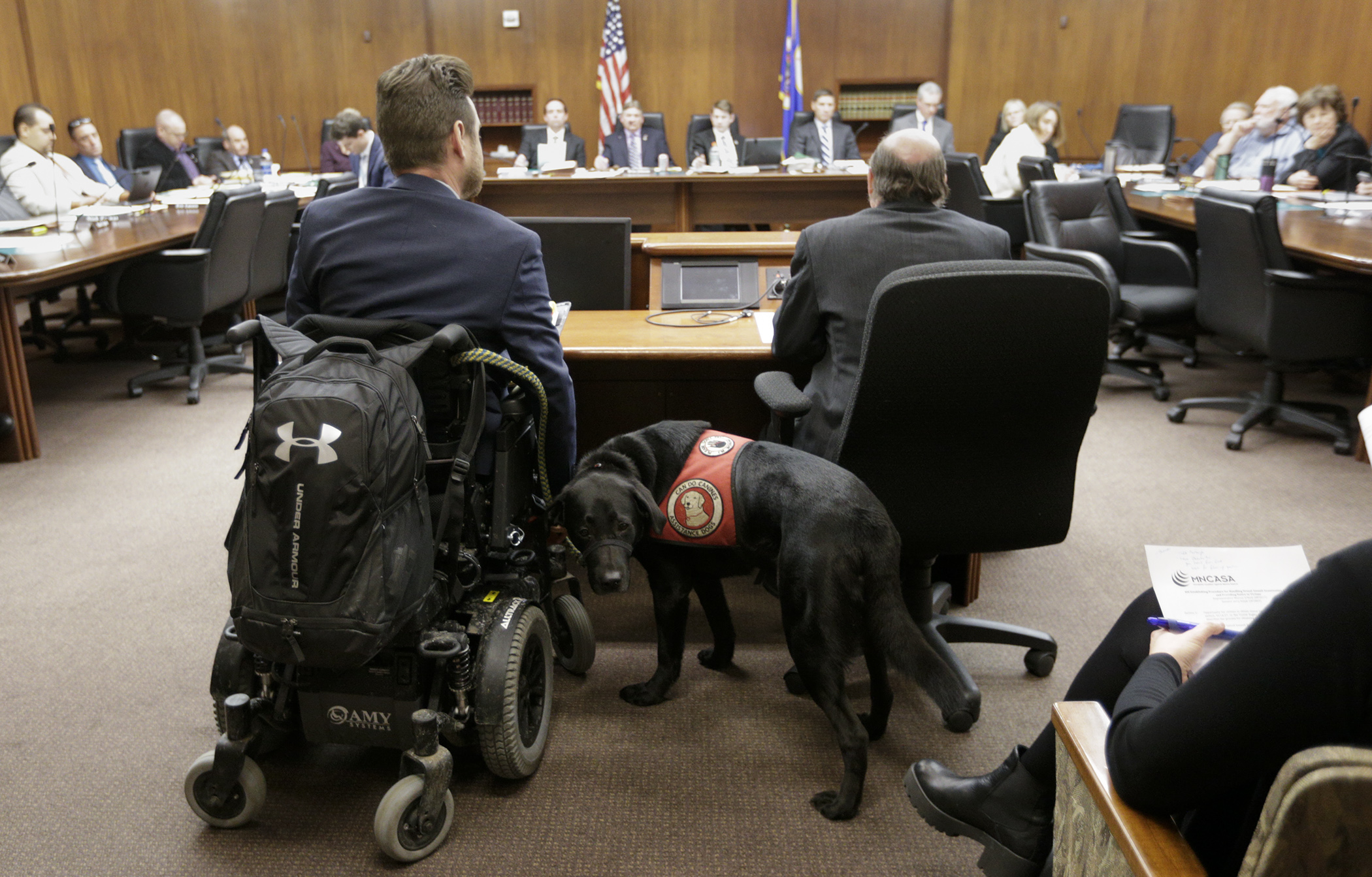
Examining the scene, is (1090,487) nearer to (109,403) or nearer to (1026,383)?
(1026,383)

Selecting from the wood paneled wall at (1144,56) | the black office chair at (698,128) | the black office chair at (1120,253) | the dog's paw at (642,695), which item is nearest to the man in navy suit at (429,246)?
the dog's paw at (642,695)

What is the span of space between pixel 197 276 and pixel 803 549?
3.74m

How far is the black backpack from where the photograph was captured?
1.45 meters

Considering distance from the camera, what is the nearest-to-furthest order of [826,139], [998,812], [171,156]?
[998,812], [171,156], [826,139]

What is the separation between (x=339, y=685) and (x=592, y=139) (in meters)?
8.70

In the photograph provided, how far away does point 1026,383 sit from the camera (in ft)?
5.79

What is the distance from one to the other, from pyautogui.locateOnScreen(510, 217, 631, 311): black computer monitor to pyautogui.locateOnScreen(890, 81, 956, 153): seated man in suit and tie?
5774 millimetres

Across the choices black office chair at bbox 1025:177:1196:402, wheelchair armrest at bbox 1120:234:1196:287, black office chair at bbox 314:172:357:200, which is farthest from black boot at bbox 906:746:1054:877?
black office chair at bbox 314:172:357:200

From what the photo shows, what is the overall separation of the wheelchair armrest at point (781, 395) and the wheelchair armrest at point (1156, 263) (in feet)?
10.2

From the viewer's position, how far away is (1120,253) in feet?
15.0

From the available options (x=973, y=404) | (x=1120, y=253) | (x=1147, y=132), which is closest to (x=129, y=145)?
(x=1120, y=253)

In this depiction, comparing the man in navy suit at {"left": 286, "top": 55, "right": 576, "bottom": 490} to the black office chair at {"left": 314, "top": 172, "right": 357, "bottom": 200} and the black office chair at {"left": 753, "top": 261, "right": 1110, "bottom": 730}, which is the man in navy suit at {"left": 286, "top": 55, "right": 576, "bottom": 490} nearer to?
the black office chair at {"left": 753, "top": 261, "right": 1110, "bottom": 730}

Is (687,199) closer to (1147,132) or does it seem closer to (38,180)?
(38,180)

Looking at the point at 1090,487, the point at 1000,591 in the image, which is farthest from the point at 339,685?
the point at 1090,487
